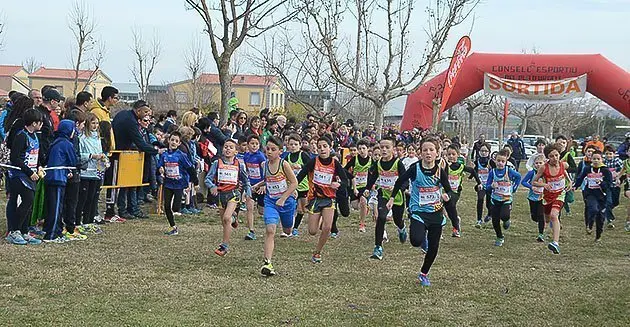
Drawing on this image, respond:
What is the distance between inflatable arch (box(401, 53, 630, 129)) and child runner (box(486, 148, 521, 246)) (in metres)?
11.1

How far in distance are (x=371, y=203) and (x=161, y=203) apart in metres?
3.80

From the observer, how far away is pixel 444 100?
2288 cm

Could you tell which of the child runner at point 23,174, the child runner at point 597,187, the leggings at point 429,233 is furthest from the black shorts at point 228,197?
the child runner at point 597,187

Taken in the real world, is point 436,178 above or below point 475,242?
above

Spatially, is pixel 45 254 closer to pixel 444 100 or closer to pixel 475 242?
pixel 475 242

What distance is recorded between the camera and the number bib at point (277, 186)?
346 inches

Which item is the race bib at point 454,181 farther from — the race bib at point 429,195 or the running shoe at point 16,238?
the running shoe at point 16,238

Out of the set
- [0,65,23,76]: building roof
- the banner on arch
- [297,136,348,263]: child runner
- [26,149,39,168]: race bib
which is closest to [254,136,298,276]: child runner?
[297,136,348,263]: child runner

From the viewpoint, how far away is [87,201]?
10.8m

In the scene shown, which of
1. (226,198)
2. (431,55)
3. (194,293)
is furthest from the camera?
(431,55)

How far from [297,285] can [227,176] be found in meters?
2.39

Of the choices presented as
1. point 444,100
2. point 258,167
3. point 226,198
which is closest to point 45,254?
point 226,198

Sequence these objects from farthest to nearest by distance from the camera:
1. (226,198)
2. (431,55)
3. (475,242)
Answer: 1. (431,55)
2. (475,242)
3. (226,198)

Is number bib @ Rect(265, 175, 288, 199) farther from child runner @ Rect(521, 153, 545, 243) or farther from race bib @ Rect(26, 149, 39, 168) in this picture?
child runner @ Rect(521, 153, 545, 243)
